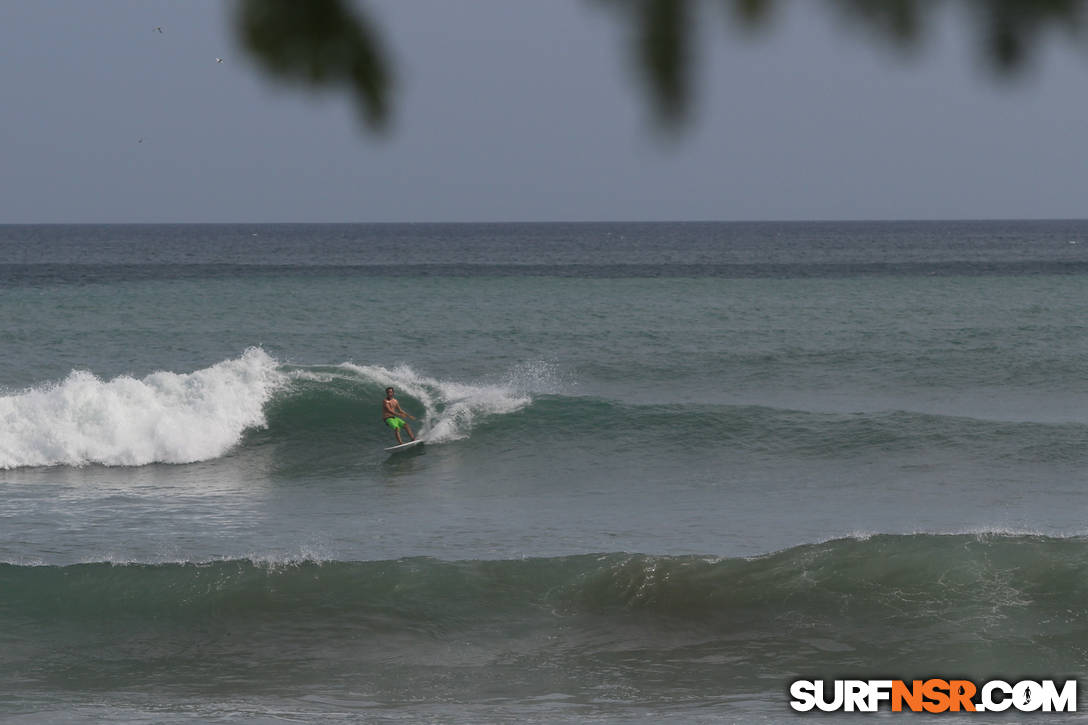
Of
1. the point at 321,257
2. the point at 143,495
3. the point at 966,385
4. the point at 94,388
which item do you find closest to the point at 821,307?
the point at 966,385

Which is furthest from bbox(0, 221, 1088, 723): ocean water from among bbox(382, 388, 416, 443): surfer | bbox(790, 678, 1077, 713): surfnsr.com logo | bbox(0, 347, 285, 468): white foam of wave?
bbox(382, 388, 416, 443): surfer

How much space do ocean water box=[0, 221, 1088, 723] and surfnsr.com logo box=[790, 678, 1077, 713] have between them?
0.20 meters

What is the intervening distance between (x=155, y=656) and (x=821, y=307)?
31173mm

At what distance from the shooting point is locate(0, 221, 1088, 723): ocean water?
32.0ft

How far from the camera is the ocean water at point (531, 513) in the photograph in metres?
9.77

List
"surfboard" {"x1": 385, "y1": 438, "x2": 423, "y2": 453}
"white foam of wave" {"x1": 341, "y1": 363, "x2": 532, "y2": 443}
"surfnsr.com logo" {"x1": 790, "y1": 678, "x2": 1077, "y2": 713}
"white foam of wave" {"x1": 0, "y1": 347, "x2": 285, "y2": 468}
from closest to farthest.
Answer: "surfnsr.com logo" {"x1": 790, "y1": 678, "x2": 1077, "y2": 713}
"white foam of wave" {"x1": 0, "y1": 347, "x2": 285, "y2": 468}
"surfboard" {"x1": 385, "y1": 438, "x2": 423, "y2": 453}
"white foam of wave" {"x1": 341, "y1": 363, "x2": 532, "y2": 443}

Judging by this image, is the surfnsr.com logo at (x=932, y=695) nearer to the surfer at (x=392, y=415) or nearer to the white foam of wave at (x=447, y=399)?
the surfer at (x=392, y=415)

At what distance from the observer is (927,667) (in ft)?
31.7

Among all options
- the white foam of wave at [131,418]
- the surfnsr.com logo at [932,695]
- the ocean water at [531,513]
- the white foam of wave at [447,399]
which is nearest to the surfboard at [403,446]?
the ocean water at [531,513]

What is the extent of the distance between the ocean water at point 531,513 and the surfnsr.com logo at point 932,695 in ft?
0.65

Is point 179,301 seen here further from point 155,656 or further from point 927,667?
point 927,667

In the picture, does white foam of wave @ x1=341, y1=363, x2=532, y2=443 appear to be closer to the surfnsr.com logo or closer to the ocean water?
the ocean water

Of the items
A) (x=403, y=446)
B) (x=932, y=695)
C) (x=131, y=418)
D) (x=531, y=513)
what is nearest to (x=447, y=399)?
(x=403, y=446)

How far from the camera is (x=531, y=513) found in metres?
15.5
